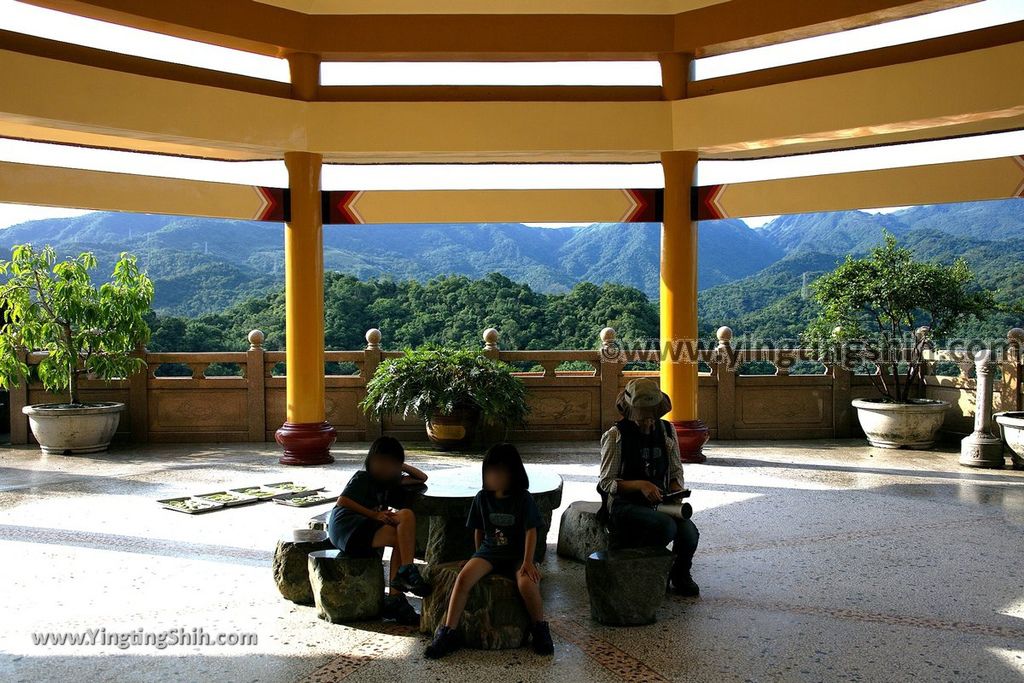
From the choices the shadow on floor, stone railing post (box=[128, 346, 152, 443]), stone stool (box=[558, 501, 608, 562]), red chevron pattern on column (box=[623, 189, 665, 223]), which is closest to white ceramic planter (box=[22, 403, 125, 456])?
stone railing post (box=[128, 346, 152, 443])

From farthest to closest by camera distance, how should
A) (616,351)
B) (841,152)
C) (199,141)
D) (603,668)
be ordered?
(616,351) < (841,152) < (199,141) < (603,668)

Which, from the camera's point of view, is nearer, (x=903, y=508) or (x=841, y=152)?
(x=903, y=508)

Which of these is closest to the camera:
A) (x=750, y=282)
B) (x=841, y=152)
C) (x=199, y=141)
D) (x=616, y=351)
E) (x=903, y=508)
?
(x=903, y=508)

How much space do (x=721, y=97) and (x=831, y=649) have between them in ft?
19.1

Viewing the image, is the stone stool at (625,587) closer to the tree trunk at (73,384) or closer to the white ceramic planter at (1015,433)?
the white ceramic planter at (1015,433)

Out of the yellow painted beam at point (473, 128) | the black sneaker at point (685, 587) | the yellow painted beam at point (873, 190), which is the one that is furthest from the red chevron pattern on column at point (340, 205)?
the black sneaker at point (685, 587)

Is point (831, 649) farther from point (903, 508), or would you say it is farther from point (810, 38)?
point (810, 38)

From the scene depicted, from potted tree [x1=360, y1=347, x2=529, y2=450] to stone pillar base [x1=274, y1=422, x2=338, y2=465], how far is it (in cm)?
103

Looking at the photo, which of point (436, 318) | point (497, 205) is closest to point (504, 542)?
point (497, 205)

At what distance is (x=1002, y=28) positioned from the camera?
22.3 ft

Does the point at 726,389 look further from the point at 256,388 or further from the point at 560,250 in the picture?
the point at 560,250

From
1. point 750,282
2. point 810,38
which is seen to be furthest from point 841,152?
point 750,282

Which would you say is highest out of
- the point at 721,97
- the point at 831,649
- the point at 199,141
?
the point at 721,97

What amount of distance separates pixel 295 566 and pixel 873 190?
6.65 m
